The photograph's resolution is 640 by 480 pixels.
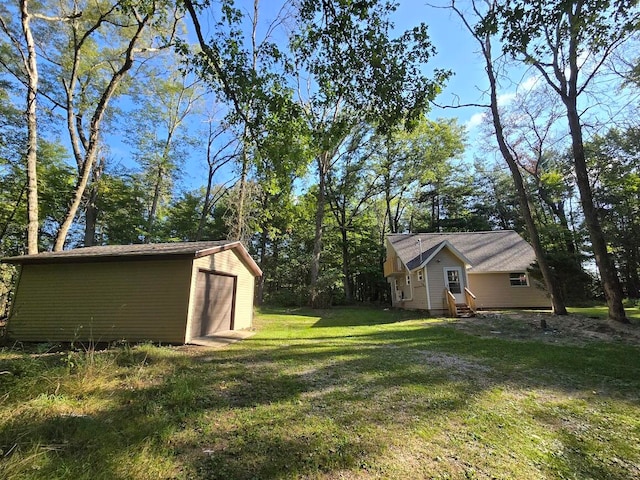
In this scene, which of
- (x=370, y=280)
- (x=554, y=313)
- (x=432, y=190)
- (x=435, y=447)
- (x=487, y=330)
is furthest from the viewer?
(x=432, y=190)

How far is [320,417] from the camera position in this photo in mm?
3857

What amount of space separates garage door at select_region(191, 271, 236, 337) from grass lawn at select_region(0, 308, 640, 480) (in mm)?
2554

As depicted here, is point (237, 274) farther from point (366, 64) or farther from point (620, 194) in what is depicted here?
point (620, 194)

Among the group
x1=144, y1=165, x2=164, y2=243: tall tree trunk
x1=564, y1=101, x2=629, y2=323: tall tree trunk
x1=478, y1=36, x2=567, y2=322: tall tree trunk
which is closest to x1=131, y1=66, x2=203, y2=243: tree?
x1=144, y1=165, x2=164, y2=243: tall tree trunk

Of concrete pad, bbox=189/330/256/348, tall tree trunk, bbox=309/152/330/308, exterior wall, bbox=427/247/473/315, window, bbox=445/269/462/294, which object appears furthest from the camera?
tall tree trunk, bbox=309/152/330/308

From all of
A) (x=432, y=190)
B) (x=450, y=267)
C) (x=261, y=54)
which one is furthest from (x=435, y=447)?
(x=432, y=190)

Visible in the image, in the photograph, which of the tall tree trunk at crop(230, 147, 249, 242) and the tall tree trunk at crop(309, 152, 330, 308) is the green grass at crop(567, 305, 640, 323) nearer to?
the tall tree trunk at crop(309, 152, 330, 308)

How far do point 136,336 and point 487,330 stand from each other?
11.2 meters

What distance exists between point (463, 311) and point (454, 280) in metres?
1.82

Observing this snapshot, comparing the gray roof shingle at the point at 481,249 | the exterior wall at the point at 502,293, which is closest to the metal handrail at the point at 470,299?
the gray roof shingle at the point at 481,249

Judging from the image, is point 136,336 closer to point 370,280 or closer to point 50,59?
point 50,59

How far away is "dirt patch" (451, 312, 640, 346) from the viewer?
28.8 ft

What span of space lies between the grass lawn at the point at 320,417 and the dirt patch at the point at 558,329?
2.48 m

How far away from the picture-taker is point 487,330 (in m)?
11.0
